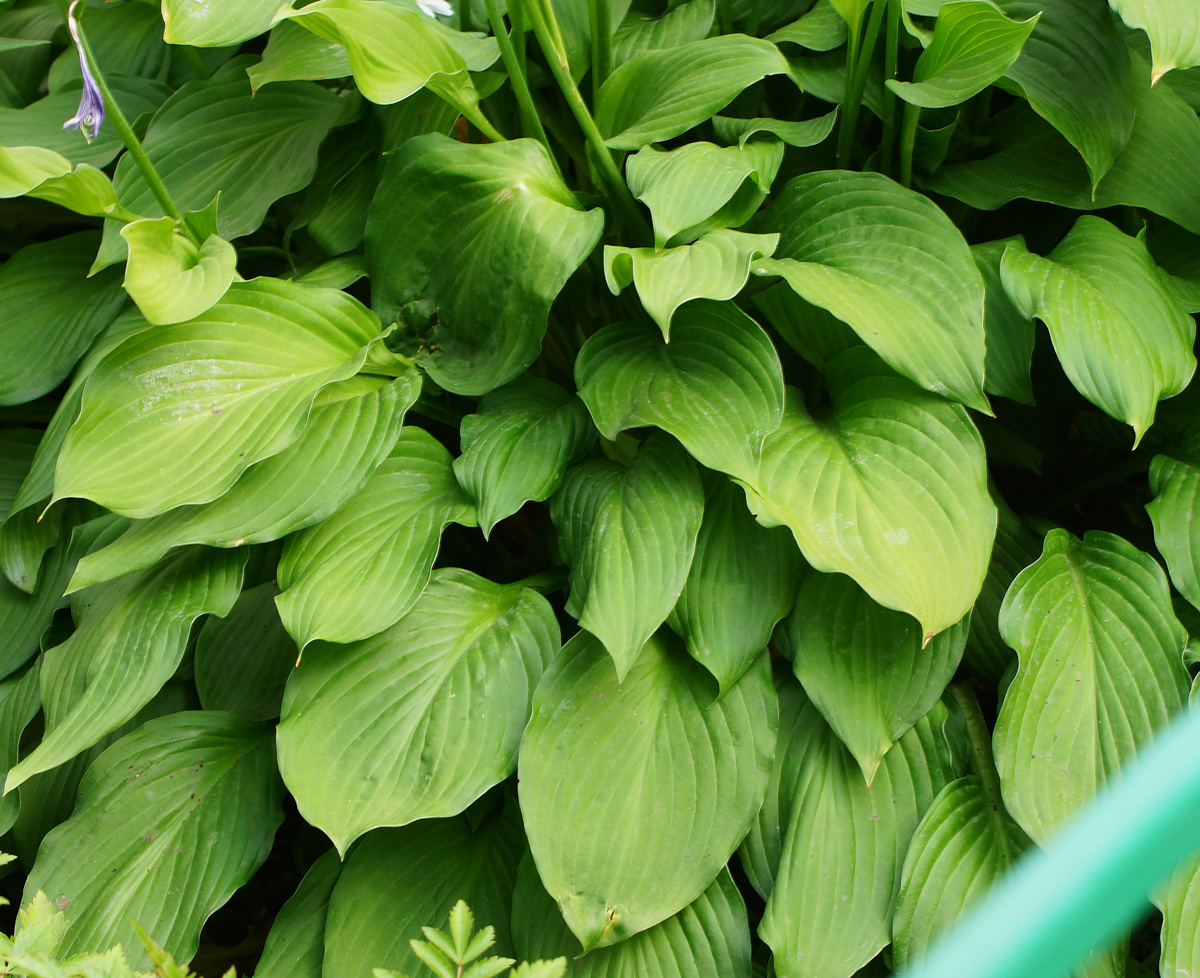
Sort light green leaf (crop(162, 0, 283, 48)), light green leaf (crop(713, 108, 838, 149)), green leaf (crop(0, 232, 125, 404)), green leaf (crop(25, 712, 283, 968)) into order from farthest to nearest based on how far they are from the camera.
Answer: green leaf (crop(0, 232, 125, 404))
light green leaf (crop(713, 108, 838, 149))
light green leaf (crop(162, 0, 283, 48))
green leaf (crop(25, 712, 283, 968))

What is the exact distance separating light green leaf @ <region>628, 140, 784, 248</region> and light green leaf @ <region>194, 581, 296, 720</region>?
0.65 m

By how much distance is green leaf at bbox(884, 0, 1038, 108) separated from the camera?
1.06 meters

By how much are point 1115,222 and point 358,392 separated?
1.13m

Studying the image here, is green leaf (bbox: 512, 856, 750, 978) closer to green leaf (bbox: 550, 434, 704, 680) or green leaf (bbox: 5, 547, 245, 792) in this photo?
green leaf (bbox: 550, 434, 704, 680)

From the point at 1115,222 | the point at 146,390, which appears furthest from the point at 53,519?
the point at 1115,222

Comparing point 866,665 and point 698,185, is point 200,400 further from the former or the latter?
point 866,665

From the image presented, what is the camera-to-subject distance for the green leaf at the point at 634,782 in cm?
95

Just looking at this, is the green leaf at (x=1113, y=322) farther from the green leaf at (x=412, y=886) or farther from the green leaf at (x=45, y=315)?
the green leaf at (x=45, y=315)

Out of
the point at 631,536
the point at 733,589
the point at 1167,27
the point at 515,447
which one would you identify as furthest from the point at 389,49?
the point at 1167,27

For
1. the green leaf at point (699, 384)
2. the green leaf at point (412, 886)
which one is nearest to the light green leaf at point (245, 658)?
the green leaf at point (412, 886)

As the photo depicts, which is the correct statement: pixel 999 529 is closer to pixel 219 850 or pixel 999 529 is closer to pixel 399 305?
pixel 399 305

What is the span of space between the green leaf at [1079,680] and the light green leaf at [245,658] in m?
0.86

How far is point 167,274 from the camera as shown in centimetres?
100

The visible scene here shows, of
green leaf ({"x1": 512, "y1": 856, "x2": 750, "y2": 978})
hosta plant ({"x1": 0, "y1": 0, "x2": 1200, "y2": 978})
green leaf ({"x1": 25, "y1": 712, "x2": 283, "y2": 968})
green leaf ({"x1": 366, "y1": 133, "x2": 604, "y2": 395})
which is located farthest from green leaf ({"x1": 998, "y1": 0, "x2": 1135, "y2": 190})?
green leaf ({"x1": 25, "y1": 712, "x2": 283, "y2": 968})
